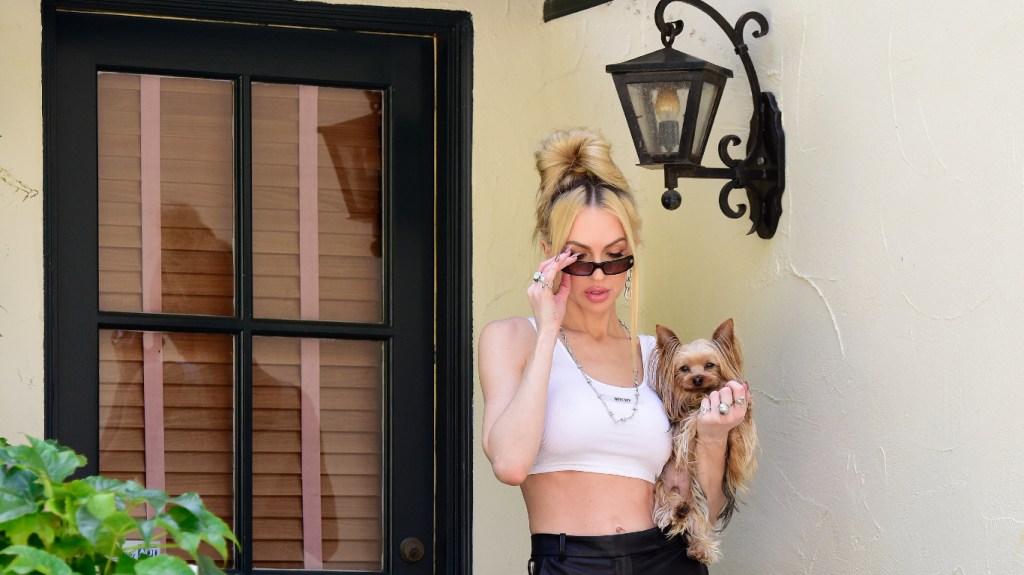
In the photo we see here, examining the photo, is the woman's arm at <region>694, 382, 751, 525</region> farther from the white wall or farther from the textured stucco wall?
the textured stucco wall

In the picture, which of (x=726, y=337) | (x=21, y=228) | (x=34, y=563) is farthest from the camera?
(x=21, y=228)

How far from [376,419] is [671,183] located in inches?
42.7

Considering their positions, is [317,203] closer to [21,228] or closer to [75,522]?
[21,228]

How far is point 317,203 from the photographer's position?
11.2 feet

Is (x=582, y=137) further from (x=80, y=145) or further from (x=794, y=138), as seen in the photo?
(x=80, y=145)

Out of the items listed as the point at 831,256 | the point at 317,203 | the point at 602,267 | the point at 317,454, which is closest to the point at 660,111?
the point at 602,267

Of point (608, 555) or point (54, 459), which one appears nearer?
point (54, 459)

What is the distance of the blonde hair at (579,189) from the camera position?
2.67 metres

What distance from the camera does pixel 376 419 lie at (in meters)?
3.42

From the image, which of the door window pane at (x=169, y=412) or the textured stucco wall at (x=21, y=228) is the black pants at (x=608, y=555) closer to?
the door window pane at (x=169, y=412)

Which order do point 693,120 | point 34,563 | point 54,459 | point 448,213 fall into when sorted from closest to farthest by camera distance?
point 34,563 < point 54,459 < point 693,120 < point 448,213

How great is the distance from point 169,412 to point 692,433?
1357 millimetres

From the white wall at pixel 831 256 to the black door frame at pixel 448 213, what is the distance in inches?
1.5

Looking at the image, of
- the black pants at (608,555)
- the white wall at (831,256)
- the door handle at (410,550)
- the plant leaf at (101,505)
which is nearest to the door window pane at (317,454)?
the door handle at (410,550)
